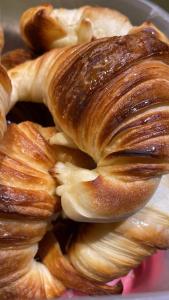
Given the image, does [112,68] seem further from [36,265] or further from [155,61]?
[36,265]

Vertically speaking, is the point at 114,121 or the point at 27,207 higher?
the point at 114,121

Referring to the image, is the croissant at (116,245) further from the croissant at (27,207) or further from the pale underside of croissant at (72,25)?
the pale underside of croissant at (72,25)

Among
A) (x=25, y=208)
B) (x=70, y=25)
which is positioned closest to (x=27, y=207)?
(x=25, y=208)

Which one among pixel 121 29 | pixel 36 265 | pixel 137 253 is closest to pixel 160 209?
pixel 137 253

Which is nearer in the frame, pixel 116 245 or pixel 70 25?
pixel 116 245

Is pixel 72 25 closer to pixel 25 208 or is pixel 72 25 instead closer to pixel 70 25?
pixel 70 25

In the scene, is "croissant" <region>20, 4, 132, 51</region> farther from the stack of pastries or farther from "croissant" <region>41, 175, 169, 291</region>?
"croissant" <region>41, 175, 169, 291</region>

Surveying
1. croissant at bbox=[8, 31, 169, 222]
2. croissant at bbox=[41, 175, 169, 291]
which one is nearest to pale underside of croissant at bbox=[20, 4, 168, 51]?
croissant at bbox=[8, 31, 169, 222]
